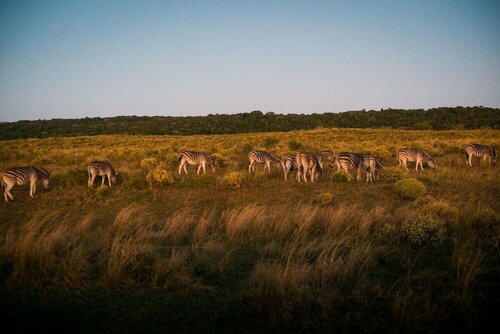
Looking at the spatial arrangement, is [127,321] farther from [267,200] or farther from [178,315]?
[267,200]

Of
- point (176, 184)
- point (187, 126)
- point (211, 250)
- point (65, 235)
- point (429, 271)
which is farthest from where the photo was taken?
point (187, 126)

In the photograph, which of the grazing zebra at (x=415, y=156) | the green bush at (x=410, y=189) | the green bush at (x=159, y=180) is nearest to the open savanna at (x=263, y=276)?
the green bush at (x=410, y=189)

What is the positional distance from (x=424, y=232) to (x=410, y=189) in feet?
18.8

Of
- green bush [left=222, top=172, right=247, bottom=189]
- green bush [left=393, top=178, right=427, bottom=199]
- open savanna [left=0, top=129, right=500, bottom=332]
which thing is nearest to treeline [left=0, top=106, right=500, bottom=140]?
green bush [left=393, top=178, right=427, bottom=199]

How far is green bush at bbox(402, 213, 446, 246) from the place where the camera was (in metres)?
6.51

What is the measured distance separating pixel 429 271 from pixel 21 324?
573 centimetres

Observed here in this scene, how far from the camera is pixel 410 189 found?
11859 mm

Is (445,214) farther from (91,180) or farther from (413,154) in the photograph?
(91,180)

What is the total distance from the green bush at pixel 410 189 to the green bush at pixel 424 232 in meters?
5.05

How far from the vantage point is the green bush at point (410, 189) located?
38.2 ft

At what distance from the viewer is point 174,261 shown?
5.38 metres

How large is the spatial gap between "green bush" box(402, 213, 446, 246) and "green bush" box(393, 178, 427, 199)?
16.6 feet

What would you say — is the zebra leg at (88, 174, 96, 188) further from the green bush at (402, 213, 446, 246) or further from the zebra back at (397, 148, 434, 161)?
the zebra back at (397, 148, 434, 161)

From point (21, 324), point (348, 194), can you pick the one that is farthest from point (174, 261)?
point (348, 194)
